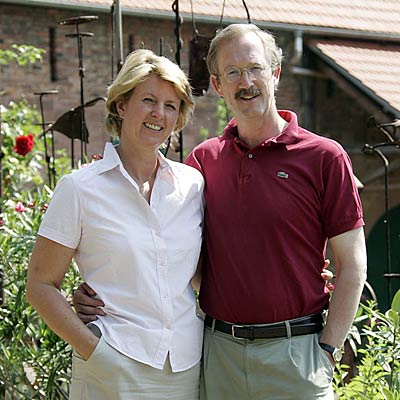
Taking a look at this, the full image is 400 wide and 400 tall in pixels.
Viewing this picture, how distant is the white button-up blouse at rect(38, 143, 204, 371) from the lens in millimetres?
2514

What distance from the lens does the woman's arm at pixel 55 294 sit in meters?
2.51

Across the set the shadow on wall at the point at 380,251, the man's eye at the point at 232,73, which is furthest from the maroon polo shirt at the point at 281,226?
the shadow on wall at the point at 380,251

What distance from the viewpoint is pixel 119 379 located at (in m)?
2.51

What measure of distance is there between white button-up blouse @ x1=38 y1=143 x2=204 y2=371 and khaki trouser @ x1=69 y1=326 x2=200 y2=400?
25mm

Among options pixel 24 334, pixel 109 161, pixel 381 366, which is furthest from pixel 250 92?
pixel 24 334

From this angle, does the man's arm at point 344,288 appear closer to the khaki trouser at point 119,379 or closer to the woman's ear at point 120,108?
the khaki trouser at point 119,379

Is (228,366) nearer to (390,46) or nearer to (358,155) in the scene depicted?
(358,155)

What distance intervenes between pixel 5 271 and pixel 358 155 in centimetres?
733

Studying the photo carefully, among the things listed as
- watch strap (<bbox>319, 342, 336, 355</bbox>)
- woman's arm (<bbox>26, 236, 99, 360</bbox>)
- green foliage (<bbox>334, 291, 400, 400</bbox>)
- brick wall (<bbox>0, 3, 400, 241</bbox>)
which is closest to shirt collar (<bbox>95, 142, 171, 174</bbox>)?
woman's arm (<bbox>26, 236, 99, 360</bbox>)

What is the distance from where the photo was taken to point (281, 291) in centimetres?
254

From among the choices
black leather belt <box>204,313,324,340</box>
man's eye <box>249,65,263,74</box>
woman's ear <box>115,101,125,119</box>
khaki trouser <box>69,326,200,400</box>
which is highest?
man's eye <box>249,65,263,74</box>

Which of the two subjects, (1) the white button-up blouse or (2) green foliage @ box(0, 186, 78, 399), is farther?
(2) green foliage @ box(0, 186, 78, 399)

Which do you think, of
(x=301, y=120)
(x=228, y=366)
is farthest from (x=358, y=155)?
(x=228, y=366)

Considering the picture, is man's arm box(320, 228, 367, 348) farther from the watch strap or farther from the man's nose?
the man's nose
